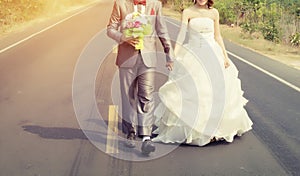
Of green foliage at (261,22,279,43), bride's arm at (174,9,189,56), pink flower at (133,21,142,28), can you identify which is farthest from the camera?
green foliage at (261,22,279,43)

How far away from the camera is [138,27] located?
5.17 m

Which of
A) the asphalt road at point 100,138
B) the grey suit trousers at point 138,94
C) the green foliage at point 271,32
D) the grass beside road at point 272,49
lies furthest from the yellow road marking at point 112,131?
the green foliage at point 271,32

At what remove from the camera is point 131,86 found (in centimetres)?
567

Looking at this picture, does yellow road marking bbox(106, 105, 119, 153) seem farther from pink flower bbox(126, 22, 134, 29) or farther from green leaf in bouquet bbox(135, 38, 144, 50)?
pink flower bbox(126, 22, 134, 29)

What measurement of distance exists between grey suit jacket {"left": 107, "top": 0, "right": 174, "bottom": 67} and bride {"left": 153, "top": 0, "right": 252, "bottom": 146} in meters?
0.69

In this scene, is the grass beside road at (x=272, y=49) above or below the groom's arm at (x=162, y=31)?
below

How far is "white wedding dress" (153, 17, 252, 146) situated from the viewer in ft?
19.7

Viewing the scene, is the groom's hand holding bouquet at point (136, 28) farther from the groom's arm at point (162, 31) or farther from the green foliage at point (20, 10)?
the green foliage at point (20, 10)

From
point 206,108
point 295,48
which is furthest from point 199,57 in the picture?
point 295,48

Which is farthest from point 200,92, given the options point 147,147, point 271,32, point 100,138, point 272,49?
point 271,32

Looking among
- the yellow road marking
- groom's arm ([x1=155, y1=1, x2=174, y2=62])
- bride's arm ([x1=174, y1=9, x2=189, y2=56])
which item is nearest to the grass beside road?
the yellow road marking

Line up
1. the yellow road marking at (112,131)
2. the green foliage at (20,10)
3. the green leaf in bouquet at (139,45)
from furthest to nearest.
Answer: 1. the green foliage at (20,10)
2. the yellow road marking at (112,131)
3. the green leaf in bouquet at (139,45)

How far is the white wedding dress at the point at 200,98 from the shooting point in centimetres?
600

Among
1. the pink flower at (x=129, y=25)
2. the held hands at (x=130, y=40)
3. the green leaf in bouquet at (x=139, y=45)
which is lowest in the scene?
the green leaf in bouquet at (x=139, y=45)
